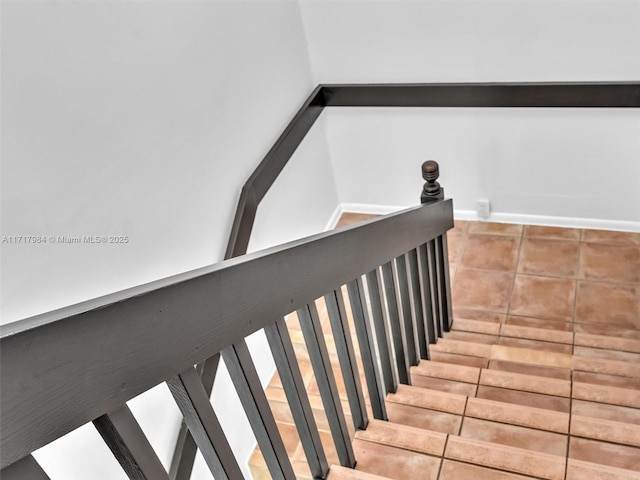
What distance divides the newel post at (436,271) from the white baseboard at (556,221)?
1.26 m

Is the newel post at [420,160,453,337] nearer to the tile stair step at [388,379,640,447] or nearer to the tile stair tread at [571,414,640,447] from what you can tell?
the tile stair step at [388,379,640,447]

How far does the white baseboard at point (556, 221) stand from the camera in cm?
381

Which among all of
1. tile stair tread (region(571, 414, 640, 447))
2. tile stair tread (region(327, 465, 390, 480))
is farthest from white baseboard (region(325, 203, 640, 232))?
tile stair tread (region(327, 465, 390, 480))

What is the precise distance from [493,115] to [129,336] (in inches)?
125

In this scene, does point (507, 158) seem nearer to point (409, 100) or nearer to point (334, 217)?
point (409, 100)

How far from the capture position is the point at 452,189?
4059 mm

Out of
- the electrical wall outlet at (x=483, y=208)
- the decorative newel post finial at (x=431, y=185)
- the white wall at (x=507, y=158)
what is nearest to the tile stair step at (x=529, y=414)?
the decorative newel post finial at (x=431, y=185)

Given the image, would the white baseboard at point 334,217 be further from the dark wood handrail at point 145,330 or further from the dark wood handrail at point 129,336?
the dark wood handrail at point 129,336

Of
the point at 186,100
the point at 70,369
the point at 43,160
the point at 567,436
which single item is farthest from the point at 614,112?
the point at 70,369

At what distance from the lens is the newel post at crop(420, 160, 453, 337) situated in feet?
8.27

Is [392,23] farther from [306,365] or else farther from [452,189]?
[306,365]

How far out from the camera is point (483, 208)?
4039 mm

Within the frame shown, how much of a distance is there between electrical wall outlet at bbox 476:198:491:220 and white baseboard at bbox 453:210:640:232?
34 mm

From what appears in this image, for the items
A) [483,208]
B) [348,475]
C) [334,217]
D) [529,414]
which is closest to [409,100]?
[483,208]
